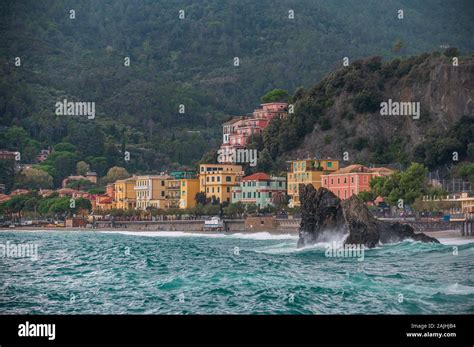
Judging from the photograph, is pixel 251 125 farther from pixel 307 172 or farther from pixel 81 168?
pixel 307 172

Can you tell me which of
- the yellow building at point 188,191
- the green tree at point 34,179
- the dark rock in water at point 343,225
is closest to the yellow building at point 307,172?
the yellow building at point 188,191

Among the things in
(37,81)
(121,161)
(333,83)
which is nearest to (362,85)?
(333,83)

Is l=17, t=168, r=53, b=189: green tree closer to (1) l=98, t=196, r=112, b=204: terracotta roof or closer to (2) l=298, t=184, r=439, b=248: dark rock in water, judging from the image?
(1) l=98, t=196, r=112, b=204: terracotta roof

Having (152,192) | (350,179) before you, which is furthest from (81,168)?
(350,179)

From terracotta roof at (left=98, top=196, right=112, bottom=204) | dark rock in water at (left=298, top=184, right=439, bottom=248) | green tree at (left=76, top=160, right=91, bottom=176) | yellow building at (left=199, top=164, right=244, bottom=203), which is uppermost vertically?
green tree at (left=76, top=160, right=91, bottom=176)

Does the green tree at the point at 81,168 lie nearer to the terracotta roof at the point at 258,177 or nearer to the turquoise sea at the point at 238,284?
the terracotta roof at the point at 258,177

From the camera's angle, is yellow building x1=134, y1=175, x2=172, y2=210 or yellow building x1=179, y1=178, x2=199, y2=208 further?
yellow building x1=134, y1=175, x2=172, y2=210

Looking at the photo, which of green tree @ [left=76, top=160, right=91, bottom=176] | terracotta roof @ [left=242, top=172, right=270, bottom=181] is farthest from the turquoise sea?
green tree @ [left=76, top=160, right=91, bottom=176]
